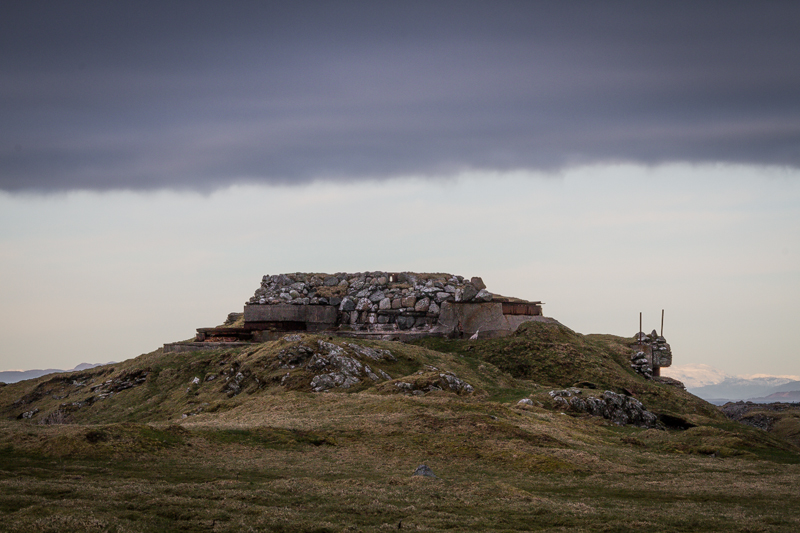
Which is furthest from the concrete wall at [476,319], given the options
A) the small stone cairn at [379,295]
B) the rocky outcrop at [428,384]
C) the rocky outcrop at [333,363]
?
the rocky outcrop at [428,384]

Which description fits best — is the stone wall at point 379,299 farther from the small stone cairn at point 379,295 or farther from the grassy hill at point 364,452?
the grassy hill at point 364,452

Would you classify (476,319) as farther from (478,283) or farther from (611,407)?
(611,407)

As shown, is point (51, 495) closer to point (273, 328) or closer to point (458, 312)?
point (273, 328)

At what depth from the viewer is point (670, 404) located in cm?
5950

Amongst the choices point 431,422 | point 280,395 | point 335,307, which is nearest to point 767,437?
point 431,422

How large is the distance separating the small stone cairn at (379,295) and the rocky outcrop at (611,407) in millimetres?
25800

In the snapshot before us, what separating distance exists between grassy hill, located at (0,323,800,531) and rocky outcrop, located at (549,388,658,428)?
1.06m

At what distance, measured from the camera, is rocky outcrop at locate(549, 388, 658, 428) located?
1892 inches

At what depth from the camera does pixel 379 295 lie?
252 ft

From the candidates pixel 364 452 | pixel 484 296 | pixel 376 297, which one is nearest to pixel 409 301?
pixel 376 297

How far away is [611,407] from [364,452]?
23032mm

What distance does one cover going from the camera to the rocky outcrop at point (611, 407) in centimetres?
4806

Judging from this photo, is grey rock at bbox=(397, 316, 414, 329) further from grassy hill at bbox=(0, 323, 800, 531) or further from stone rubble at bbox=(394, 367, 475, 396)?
stone rubble at bbox=(394, 367, 475, 396)

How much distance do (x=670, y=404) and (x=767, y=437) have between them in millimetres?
10511
